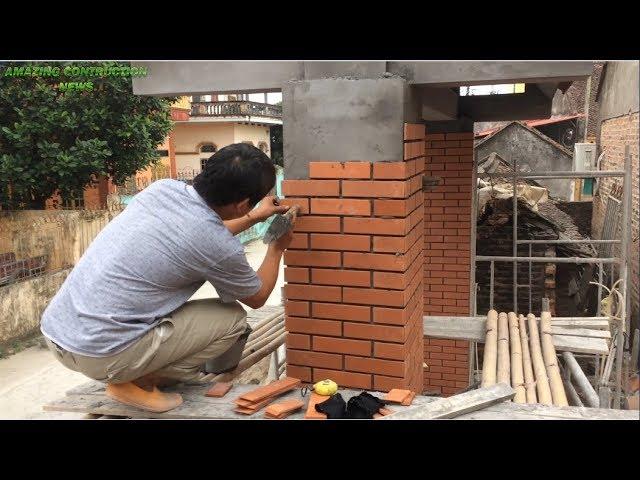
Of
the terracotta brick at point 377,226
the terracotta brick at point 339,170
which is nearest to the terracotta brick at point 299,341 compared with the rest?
the terracotta brick at point 377,226

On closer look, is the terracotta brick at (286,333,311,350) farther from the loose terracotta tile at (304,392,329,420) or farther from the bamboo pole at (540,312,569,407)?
the bamboo pole at (540,312,569,407)

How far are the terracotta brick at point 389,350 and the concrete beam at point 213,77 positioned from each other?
4.85ft

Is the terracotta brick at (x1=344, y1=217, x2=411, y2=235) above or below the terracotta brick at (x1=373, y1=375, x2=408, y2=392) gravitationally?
above

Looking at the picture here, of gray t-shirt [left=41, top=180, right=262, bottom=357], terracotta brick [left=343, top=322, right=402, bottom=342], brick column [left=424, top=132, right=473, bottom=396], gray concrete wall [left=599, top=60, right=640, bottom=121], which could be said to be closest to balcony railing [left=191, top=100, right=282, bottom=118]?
brick column [left=424, top=132, right=473, bottom=396]

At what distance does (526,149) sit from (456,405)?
20.9 m

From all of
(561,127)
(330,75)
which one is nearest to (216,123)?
(330,75)

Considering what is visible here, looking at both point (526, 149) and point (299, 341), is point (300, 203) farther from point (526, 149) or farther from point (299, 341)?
point (526, 149)

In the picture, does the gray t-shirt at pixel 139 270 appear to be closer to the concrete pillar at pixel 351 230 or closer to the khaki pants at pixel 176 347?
the khaki pants at pixel 176 347

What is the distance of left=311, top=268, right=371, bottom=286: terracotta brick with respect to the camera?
280 centimetres

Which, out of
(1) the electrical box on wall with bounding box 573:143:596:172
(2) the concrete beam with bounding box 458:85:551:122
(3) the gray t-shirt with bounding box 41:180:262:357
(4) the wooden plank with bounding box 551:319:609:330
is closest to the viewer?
(3) the gray t-shirt with bounding box 41:180:262:357

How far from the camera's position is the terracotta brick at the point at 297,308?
2941 mm

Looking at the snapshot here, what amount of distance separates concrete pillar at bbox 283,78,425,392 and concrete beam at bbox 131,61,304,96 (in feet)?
0.50

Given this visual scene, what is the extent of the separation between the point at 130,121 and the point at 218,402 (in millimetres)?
6869

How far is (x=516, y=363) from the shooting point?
4.14 metres
